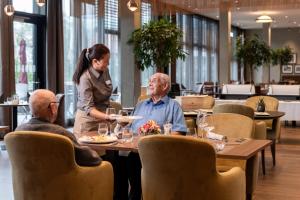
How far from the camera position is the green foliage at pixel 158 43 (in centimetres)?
1048

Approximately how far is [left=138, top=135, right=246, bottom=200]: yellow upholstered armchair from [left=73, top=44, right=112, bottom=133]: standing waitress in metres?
1.36

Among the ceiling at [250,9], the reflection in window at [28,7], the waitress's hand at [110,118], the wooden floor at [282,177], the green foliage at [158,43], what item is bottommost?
the wooden floor at [282,177]

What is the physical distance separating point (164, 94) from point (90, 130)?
764mm

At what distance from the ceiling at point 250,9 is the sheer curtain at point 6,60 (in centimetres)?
417

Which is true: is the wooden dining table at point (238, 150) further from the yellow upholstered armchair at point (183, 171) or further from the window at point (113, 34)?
the window at point (113, 34)

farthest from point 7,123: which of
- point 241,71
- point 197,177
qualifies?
point 241,71

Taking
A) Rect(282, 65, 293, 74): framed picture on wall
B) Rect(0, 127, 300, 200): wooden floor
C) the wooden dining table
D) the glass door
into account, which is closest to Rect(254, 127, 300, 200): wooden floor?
Rect(0, 127, 300, 200): wooden floor

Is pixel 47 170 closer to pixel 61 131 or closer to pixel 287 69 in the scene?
pixel 61 131

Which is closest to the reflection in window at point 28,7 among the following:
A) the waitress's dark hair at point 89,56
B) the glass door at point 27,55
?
the glass door at point 27,55

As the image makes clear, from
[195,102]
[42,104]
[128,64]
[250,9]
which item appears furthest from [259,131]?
[250,9]

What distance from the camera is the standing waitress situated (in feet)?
14.7

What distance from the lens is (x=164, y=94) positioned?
14.5 ft

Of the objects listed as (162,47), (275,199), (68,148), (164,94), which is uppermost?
(162,47)

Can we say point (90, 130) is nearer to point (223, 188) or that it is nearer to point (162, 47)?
point (223, 188)
